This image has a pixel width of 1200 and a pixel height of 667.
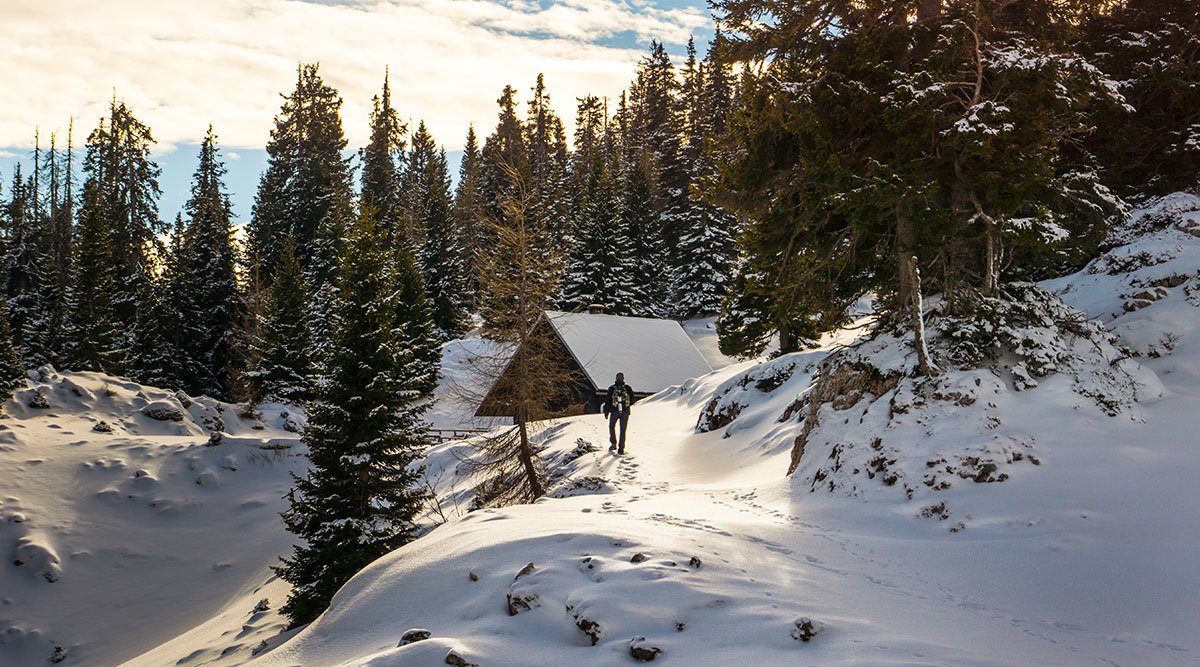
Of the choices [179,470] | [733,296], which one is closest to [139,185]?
[179,470]

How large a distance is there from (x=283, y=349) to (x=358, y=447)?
2285 centimetres

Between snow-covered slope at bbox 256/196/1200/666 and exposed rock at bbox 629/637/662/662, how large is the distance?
22mm

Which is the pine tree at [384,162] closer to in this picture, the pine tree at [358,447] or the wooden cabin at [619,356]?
the wooden cabin at [619,356]

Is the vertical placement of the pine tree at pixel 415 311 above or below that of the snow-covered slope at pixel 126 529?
above

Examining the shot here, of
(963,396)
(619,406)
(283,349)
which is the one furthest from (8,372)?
(963,396)

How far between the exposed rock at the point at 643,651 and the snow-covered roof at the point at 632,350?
938 inches

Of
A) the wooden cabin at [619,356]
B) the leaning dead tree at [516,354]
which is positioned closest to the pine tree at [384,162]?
the wooden cabin at [619,356]

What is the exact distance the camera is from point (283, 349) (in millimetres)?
34594

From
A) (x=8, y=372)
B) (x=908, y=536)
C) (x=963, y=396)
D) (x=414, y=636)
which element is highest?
(x=963, y=396)

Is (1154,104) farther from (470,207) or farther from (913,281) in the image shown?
(470,207)

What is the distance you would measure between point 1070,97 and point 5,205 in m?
76.9

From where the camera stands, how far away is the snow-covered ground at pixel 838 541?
5488 mm

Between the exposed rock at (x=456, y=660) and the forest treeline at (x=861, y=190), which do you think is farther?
the forest treeline at (x=861, y=190)

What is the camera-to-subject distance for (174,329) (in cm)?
4169
